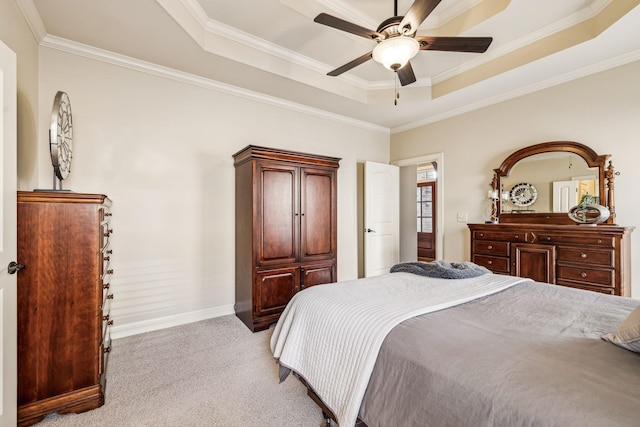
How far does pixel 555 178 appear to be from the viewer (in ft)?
10.4

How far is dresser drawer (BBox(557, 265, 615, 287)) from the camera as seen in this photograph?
2488 mm

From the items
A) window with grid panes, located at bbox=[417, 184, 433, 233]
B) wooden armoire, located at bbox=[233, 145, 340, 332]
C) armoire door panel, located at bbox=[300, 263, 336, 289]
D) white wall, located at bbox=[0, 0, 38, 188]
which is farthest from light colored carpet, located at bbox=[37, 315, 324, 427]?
window with grid panes, located at bbox=[417, 184, 433, 233]

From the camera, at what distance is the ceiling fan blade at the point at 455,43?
2055mm

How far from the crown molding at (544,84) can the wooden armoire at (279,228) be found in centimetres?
200

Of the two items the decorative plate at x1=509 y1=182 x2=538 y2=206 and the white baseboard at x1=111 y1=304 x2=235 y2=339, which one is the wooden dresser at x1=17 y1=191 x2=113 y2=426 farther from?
the decorative plate at x1=509 y1=182 x2=538 y2=206

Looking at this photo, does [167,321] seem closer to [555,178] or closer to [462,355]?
[462,355]

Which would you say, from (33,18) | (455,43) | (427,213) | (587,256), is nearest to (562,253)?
(587,256)

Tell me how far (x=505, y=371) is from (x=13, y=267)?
2.21m

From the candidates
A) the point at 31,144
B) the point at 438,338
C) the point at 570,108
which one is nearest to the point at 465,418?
the point at 438,338

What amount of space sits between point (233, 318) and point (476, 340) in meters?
2.78

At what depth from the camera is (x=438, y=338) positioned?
1.11 metres

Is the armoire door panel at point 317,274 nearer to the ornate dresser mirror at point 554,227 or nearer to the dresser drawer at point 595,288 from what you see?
the ornate dresser mirror at point 554,227

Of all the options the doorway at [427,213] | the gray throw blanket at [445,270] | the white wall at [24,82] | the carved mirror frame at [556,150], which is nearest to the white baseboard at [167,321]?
the white wall at [24,82]

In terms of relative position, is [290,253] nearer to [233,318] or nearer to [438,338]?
[233,318]
